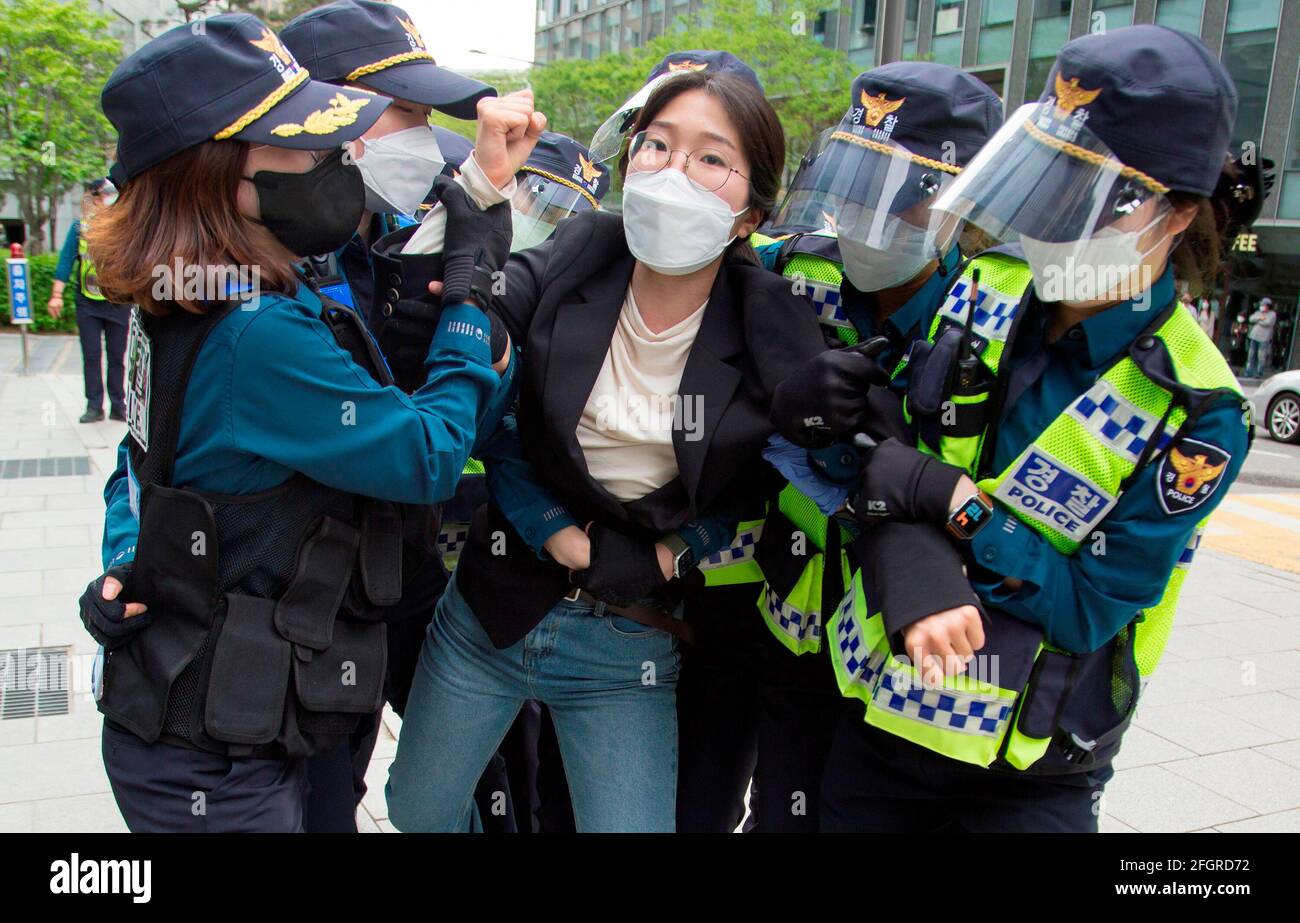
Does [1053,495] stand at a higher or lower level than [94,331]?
higher

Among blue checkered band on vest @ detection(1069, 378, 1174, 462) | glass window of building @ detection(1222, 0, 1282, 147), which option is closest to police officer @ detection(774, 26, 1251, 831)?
blue checkered band on vest @ detection(1069, 378, 1174, 462)

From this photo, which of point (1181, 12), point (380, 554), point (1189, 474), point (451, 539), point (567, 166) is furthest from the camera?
point (1181, 12)

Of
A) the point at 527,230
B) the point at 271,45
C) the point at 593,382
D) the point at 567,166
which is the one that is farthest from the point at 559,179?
the point at 271,45

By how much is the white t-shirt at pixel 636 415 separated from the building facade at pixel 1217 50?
17.3m

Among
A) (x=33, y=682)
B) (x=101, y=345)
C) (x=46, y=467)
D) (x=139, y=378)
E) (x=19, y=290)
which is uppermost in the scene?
(x=139, y=378)

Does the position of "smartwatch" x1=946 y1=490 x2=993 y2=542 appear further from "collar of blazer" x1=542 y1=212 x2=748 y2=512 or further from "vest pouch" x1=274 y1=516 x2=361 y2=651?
"vest pouch" x1=274 y1=516 x2=361 y2=651

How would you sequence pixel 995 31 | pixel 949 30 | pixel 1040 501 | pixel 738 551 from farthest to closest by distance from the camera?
pixel 949 30
pixel 995 31
pixel 738 551
pixel 1040 501

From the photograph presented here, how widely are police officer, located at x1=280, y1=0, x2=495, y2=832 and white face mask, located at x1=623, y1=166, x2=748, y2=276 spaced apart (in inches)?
22.7

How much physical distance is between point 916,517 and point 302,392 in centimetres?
99

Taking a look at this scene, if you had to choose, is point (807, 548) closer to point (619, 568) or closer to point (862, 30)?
point (619, 568)

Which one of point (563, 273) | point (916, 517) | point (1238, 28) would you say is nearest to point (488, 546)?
point (563, 273)

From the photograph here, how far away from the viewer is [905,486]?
64.5 inches

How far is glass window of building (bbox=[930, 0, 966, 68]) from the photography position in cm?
2647

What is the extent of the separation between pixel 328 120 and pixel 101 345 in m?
8.86
